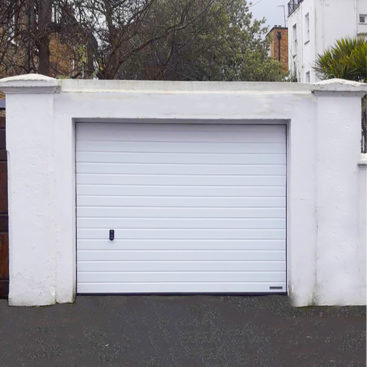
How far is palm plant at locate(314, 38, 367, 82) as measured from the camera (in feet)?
41.4

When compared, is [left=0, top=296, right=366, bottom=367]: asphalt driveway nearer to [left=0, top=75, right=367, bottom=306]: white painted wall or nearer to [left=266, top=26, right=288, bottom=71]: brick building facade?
[left=0, top=75, right=367, bottom=306]: white painted wall

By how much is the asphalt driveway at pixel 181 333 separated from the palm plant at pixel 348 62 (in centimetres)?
648

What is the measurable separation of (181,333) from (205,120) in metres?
2.71

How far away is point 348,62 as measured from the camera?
500 inches

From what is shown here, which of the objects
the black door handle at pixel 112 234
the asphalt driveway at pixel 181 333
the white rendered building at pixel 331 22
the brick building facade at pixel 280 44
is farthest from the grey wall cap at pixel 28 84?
the brick building facade at pixel 280 44

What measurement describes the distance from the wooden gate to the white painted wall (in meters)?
0.28

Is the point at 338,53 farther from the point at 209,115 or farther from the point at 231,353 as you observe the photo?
the point at 231,353

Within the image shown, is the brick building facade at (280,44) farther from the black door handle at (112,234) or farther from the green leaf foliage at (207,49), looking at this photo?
the black door handle at (112,234)

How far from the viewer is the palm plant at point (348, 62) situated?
41.4ft

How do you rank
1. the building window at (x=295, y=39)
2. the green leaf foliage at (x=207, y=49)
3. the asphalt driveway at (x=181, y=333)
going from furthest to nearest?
the building window at (x=295, y=39)
the green leaf foliage at (x=207, y=49)
the asphalt driveway at (x=181, y=333)

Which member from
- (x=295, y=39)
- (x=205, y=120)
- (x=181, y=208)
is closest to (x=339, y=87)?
(x=205, y=120)

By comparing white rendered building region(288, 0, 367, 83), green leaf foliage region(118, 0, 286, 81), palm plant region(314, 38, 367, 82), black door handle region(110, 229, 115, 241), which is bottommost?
black door handle region(110, 229, 115, 241)

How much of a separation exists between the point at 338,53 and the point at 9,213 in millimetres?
8409

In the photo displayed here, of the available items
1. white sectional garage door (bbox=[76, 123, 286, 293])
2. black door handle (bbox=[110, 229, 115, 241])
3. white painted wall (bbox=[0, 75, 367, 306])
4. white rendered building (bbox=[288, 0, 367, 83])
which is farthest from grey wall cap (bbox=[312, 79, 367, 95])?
white rendered building (bbox=[288, 0, 367, 83])
